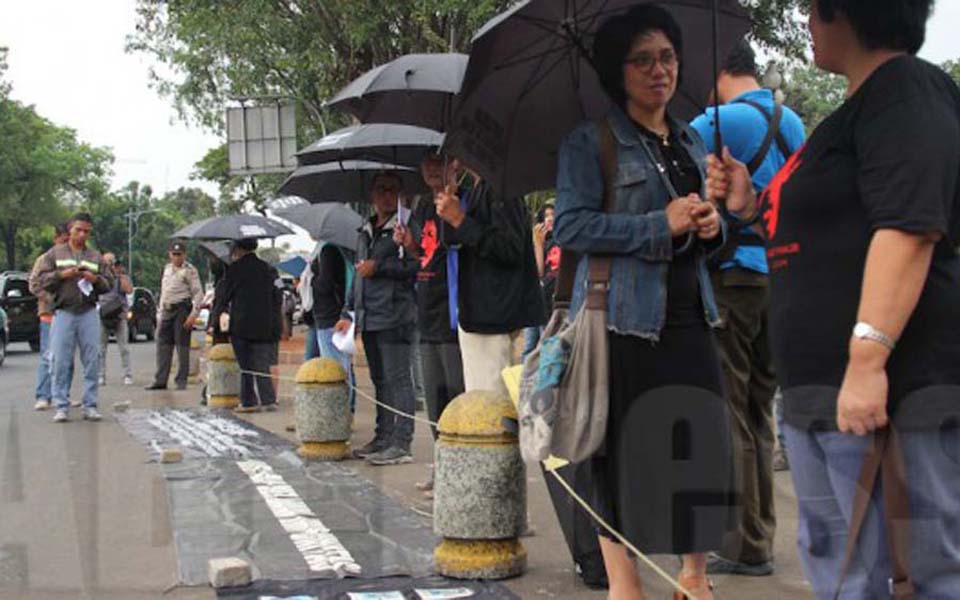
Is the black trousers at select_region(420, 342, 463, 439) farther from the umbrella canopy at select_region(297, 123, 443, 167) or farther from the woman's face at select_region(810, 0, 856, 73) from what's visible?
the woman's face at select_region(810, 0, 856, 73)

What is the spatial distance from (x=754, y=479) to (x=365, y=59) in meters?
14.8

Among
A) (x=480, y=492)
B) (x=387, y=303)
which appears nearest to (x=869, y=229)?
(x=480, y=492)

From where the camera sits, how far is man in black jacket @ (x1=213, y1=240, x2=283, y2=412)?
11133 mm

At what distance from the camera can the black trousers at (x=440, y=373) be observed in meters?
6.22

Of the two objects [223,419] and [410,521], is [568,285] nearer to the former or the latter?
[410,521]

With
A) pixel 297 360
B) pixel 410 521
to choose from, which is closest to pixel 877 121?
pixel 410 521

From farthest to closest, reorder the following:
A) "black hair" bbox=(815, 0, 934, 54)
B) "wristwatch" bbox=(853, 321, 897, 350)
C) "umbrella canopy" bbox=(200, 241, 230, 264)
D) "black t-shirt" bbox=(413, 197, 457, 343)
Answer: "umbrella canopy" bbox=(200, 241, 230, 264)
"black t-shirt" bbox=(413, 197, 457, 343)
"black hair" bbox=(815, 0, 934, 54)
"wristwatch" bbox=(853, 321, 897, 350)

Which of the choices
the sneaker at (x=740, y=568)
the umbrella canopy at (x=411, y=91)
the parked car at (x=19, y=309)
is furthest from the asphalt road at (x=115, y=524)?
the parked car at (x=19, y=309)

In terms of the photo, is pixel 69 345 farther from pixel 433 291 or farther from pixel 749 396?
pixel 749 396

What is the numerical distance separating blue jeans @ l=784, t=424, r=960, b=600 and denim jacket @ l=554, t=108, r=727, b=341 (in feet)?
2.67

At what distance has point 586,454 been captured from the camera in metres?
3.35

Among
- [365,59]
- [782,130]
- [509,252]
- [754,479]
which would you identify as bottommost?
[754,479]

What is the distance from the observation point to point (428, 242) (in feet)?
21.1

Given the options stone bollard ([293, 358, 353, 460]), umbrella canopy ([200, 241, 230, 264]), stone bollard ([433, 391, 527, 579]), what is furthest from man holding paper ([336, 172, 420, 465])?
umbrella canopy ([200, 241, 230, 264])
